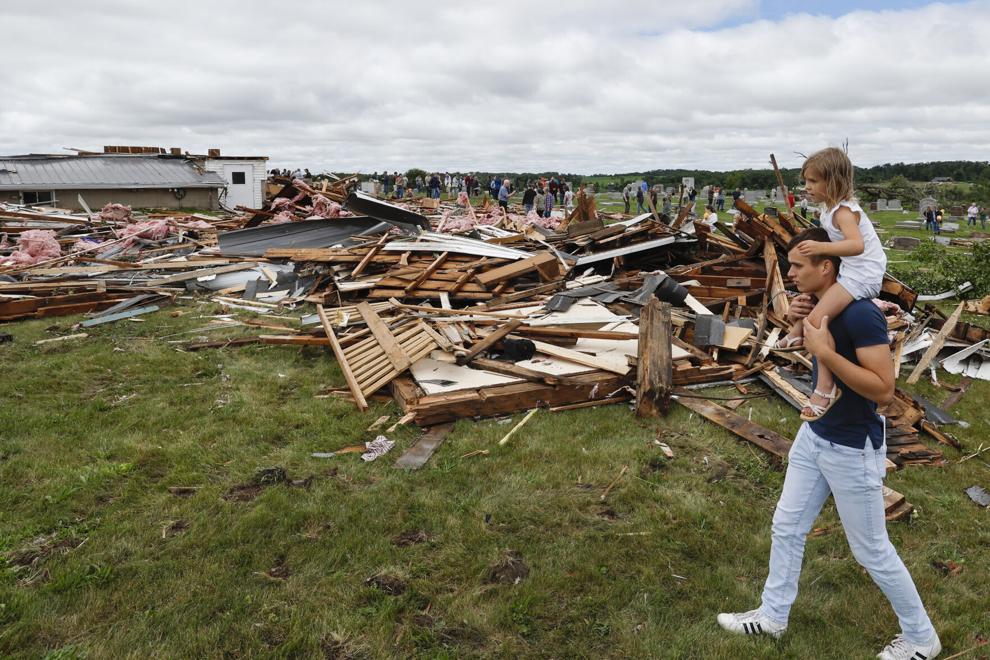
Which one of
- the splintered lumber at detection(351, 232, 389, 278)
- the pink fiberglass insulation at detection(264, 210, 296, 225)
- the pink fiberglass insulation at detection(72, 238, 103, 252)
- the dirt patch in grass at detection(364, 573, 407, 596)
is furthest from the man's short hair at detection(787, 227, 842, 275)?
the pink fiberglass insulation at detection(72, 238, 103, 252)

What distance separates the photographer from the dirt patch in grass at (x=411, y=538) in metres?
3.94

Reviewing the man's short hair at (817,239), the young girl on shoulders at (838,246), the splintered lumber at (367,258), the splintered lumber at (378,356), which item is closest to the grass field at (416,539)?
the splintered lumber at (378,356)

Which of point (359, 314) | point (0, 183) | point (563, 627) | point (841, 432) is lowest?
point (563, 627)

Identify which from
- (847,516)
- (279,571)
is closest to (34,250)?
(279,571)

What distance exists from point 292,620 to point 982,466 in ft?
18.3

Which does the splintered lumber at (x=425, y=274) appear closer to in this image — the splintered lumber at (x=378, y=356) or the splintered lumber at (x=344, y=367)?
the splintered lumber at (x=344, y=367)

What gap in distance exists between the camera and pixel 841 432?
261 centimetres

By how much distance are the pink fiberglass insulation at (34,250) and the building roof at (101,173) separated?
16.4 m

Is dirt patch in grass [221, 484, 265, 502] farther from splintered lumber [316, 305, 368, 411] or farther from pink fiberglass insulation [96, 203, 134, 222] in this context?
pink fiberglass insulation [96, 203, 134, 222]

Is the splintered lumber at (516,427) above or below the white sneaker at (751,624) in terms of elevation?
above

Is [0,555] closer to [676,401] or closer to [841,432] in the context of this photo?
[841,432]

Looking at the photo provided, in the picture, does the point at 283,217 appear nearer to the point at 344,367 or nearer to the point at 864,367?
the point at 344,367

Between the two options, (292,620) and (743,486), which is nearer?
(292,620)

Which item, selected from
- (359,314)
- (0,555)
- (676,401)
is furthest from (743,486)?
(359,314)
